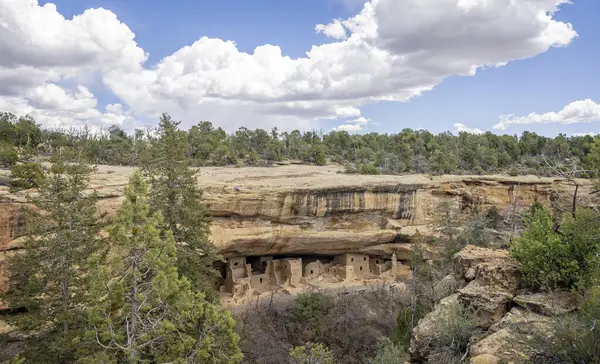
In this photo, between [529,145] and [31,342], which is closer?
[31,342]

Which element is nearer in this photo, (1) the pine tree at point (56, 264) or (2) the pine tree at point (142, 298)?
(2) the pine tree at point (142, 298)

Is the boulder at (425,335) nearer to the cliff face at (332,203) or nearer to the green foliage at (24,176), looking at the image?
the cliff face at (332,203)

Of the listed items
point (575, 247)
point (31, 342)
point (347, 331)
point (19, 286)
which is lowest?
point (347, 331)

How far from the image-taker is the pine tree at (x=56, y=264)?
9.84 metres

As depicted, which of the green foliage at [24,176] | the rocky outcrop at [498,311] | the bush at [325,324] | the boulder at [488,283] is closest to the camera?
the rocky outcrop at [498,311]

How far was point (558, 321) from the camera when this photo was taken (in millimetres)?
5672

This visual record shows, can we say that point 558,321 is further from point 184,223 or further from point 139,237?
point 184,223

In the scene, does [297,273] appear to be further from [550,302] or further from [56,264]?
[550,302]

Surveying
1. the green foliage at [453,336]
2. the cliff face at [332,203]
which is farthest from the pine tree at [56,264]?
the green foliage at [453,336]

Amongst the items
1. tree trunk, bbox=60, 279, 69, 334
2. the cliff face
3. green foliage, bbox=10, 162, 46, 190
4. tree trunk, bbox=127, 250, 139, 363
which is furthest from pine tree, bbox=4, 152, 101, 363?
the cliff face

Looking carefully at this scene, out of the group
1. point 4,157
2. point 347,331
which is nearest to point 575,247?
point 347,331

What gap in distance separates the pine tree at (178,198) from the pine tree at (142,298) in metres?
4.28

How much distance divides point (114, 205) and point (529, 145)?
45.6 m

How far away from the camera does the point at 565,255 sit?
734 centimetres
